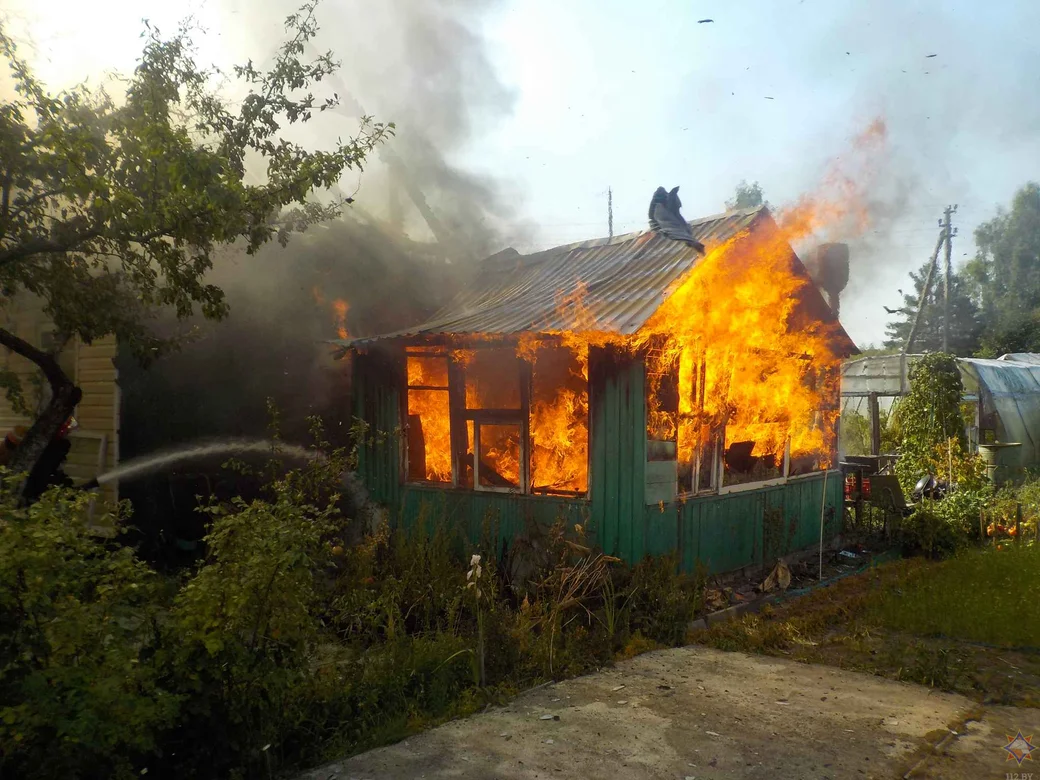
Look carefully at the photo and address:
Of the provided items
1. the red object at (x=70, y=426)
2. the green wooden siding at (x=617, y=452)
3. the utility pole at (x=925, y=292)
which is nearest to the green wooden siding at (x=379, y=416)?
the green wooden siding at (x=617, y=452)

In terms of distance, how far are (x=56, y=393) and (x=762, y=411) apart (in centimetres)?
877

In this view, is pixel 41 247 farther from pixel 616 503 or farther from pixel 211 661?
pixel 616 503

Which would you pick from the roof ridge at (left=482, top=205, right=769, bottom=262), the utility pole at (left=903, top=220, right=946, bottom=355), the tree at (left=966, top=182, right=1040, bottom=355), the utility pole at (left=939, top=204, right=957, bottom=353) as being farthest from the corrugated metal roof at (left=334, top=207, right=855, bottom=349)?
the tree at (left=966, top=182, right=1040, bottom=355)

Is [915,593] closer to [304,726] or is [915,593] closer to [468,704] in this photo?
[468,704]

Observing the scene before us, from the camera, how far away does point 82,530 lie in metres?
3.98

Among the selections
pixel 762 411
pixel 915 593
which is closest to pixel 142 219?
pixel 762 411

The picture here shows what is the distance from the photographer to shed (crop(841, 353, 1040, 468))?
63.8 feet

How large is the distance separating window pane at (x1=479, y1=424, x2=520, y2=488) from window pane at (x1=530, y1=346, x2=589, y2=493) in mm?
400

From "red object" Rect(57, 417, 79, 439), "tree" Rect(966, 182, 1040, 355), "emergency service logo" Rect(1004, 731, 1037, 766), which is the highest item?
"tree" Rect(966, 182, 1040, 355)

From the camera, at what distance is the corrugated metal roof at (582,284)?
8.62m

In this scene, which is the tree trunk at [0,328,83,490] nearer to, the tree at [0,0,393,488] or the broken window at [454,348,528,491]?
the tree at [0,0,393,488]

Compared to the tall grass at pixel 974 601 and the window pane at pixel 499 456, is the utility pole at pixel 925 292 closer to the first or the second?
the tall grass at pixel 974 601

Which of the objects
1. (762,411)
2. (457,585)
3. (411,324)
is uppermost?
(411,324)

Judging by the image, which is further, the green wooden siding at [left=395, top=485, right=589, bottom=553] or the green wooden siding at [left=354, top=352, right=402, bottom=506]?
the green wooden siding at [left=354, top=352, right=402, bottom=506]
